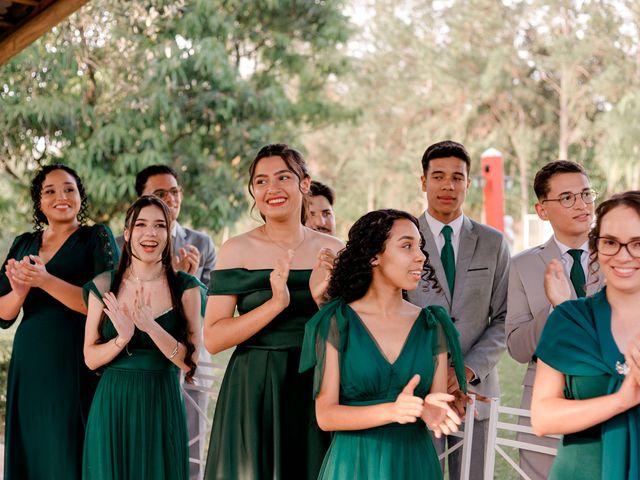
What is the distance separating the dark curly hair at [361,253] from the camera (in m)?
2.85

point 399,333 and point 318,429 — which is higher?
point 399,333

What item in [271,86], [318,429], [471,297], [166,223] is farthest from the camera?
[271,86]

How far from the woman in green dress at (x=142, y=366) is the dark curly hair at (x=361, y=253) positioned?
1101mm

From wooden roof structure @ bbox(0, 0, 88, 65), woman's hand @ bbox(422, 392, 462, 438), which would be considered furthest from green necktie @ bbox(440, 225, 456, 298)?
wooden roof structure @ bbox(0, 0, 88, 65)

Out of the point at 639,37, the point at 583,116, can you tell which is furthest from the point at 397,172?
the point at 639,37

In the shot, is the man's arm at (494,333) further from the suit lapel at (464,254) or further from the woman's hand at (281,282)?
the woman's hand at (281,282)

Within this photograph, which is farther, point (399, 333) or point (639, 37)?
point (639, 37)

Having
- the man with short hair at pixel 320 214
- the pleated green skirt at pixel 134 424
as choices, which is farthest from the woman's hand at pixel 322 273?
the man with short hair at pixel 320 214

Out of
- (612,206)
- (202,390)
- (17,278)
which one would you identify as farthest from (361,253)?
(17,278)

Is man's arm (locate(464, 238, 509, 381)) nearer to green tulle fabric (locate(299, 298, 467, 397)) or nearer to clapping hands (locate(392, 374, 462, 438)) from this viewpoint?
green tulle fabric (locate(299, 298, 467, 397))

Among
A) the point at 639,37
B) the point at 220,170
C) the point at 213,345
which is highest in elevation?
the point at 639,37

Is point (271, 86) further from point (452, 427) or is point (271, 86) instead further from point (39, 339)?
point (452, 427)

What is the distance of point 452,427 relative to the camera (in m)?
2.52

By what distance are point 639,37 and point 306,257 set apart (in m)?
24.3
